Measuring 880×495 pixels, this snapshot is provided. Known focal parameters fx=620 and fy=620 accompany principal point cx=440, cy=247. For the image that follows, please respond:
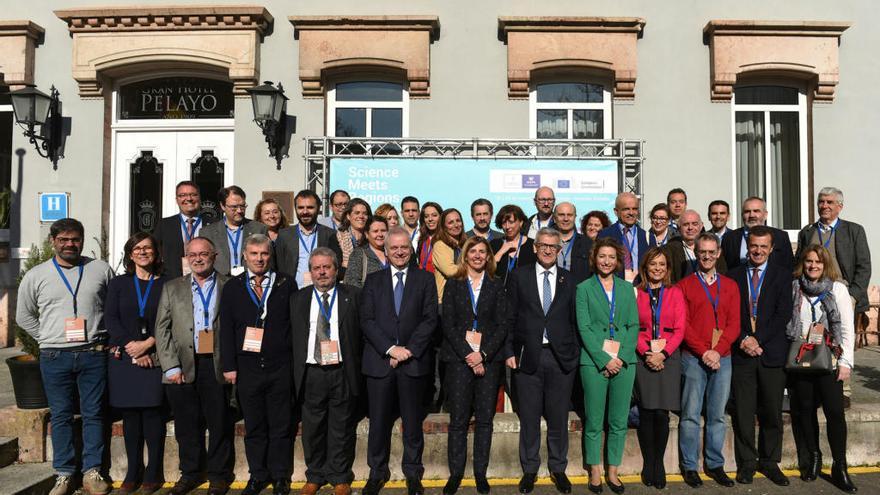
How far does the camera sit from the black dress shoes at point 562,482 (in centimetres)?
439

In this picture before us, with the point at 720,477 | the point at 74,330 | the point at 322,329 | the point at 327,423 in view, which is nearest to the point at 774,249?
the point at 720,477

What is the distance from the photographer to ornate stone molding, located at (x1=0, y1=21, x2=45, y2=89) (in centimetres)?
838

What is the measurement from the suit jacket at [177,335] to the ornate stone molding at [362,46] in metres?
4.70

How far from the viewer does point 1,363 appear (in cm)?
723

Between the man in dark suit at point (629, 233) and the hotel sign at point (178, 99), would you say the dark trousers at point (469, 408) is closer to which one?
the man in dark suit at point (629, 233)

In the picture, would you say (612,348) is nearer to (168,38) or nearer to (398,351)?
(398,351)

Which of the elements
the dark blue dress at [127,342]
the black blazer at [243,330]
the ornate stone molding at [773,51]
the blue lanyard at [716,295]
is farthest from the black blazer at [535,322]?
the ornate stone molding at [773,51]

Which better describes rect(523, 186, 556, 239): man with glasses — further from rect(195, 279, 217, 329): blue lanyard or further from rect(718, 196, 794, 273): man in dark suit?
rect(195, 279, 217, 329): blue lanyard

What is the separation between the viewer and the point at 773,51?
27.3 feet

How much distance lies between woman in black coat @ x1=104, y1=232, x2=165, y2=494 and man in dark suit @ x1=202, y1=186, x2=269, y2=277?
28.7 inches

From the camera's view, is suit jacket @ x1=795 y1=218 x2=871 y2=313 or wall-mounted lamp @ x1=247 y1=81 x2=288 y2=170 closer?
suit jacket @ x1=795 y1=218 x2=871 y2=313

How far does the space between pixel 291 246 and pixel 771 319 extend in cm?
380

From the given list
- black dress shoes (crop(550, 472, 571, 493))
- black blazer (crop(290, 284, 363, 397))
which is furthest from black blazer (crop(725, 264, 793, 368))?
black blazer (crop(290, 284, 363, 397))

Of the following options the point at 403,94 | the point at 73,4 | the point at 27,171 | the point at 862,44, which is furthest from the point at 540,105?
the point at 27,171
